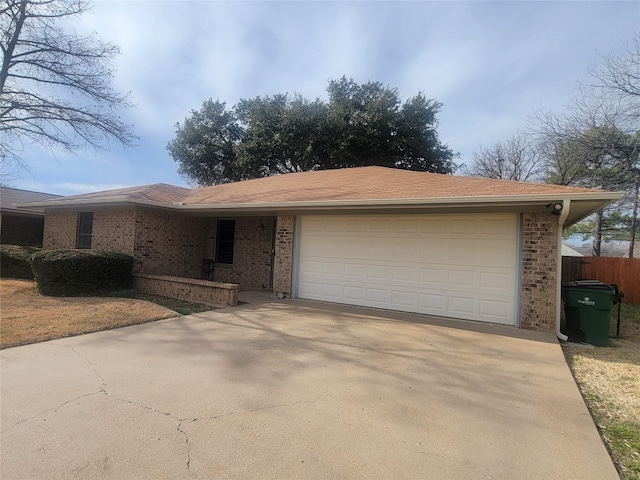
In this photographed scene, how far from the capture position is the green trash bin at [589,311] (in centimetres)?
619

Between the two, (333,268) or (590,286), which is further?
(333,268)

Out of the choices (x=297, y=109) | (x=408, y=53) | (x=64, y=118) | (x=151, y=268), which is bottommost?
(x=151, y=268)

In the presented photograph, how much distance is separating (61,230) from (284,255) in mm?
8493

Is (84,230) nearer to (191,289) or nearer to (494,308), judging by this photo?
(191,289)

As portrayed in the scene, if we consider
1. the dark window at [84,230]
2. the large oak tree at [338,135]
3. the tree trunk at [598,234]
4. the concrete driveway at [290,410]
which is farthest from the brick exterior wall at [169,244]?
the tree trunk at [598,234]

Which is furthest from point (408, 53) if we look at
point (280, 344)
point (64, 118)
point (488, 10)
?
point (64, 118)

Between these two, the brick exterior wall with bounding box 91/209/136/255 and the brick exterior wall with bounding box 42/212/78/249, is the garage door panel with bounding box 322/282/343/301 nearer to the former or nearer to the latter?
the brick exterior wall with bounding box 91/209/136/255

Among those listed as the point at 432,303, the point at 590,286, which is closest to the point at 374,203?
the point at 432,303

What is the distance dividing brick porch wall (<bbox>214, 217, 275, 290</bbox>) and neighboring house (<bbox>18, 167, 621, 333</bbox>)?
1.4 inches

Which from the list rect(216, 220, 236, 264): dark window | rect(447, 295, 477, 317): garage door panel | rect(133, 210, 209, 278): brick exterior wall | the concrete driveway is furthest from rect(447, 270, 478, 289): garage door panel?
rect(133, 210, 209, 278): brick exterior wall

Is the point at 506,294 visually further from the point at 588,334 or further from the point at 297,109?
the point at 297,109

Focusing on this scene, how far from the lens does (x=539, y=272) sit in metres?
6.57

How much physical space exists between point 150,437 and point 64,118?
616 inches

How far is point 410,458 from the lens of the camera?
8.22 feet
